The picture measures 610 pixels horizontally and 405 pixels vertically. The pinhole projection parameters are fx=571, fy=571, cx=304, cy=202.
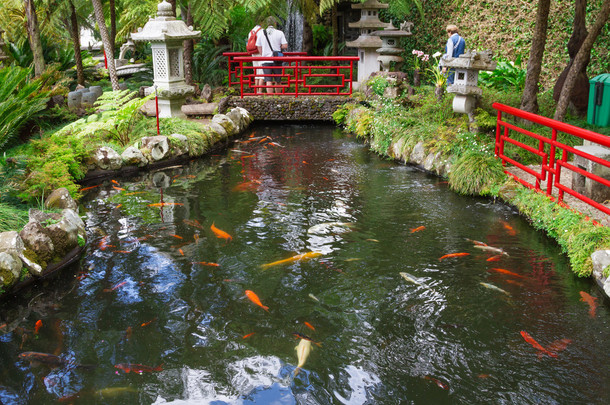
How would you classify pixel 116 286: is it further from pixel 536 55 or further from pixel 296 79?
pixel 296 79

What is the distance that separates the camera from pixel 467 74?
32.6ft

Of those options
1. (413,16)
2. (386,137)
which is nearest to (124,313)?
(386,137)

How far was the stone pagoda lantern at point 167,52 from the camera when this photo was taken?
12.9 metres

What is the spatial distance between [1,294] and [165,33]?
8.30m

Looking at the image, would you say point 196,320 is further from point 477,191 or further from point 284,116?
point 284,116

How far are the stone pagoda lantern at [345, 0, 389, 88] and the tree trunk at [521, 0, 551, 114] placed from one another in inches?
232

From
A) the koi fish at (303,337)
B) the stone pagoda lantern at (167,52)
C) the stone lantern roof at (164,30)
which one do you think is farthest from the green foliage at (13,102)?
the koi fish at (303,337)

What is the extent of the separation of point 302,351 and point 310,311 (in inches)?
27.6

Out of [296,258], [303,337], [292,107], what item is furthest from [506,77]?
[303,337]

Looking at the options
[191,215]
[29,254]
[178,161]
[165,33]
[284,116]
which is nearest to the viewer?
[29,254]

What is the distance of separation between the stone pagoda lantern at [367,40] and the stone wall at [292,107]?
52.3 inches

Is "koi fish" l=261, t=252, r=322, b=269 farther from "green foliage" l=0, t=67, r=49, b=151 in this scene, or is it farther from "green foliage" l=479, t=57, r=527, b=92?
"green foliage" l=479, t=57, r=527, b=92

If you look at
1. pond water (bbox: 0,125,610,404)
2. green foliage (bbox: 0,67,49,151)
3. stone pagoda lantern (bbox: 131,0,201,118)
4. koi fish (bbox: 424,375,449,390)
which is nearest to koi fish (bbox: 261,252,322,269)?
pond water (bbox: 0,125,610,404)

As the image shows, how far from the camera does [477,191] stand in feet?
29.6
